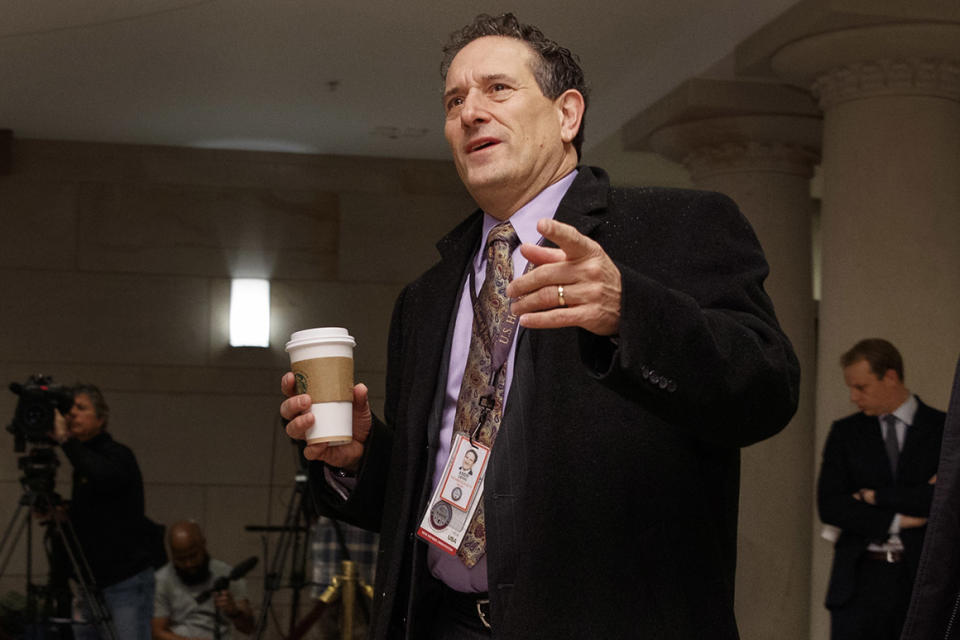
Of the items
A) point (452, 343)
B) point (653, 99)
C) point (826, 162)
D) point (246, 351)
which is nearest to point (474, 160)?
point (452, 343)

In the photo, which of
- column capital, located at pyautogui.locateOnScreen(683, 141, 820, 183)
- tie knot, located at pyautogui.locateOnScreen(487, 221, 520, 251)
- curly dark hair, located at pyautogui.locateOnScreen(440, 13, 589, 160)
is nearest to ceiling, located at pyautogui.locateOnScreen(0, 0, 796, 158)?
column capital, located at pyautogui.locateOnScreen(683, 141, 820, 183)

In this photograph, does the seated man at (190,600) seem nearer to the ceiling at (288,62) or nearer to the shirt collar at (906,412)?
the ceiling at (288,62)

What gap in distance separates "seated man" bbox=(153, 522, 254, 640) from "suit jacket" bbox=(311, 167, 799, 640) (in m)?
5.34

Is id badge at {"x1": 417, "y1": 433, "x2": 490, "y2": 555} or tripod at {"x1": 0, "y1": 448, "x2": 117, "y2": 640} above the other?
id badge at {"x1": 417, "y1": 433, "x2": 490, "y2": 555}

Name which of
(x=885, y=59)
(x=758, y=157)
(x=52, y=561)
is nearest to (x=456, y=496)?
(x=52, y=561)

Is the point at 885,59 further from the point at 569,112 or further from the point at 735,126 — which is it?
the point at 569,112

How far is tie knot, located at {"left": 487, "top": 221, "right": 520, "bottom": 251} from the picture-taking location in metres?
2.09

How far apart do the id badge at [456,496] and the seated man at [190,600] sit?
5.17m

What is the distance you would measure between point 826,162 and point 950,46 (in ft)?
2.92

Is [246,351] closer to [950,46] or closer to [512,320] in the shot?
[950,46]

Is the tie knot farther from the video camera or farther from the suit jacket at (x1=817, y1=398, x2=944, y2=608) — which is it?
the video camera

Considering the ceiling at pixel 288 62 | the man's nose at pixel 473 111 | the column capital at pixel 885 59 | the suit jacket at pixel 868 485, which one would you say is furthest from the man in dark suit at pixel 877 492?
the man's nose at pixel 473 111

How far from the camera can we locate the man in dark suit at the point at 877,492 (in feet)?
16.3

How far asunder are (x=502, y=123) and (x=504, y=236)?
0.68 ft
